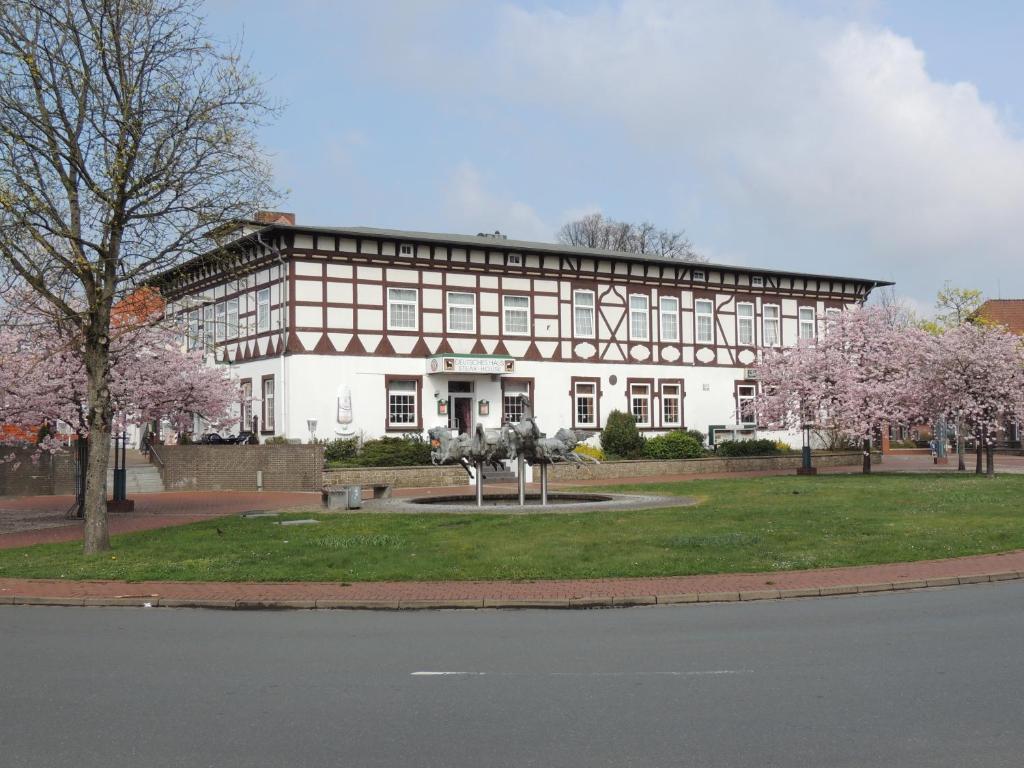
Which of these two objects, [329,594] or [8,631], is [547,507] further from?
[8,631]

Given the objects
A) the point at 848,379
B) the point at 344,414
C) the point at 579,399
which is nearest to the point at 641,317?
the point at 579,399

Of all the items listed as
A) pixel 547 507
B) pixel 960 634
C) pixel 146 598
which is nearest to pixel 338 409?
pixel 547 507

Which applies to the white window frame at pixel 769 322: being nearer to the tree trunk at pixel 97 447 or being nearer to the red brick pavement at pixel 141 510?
the red brick pavement at pixel 141 510

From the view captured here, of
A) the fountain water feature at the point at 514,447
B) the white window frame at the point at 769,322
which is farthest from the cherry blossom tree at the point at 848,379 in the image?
the fountain water feature at the point at 514,447

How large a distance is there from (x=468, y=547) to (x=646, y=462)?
22688 millimetres

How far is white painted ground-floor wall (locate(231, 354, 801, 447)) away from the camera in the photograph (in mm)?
36719

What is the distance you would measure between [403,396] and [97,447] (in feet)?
70.2

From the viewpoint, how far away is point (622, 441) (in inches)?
1599

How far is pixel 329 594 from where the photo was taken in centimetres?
1326

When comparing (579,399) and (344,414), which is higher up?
(579,399)

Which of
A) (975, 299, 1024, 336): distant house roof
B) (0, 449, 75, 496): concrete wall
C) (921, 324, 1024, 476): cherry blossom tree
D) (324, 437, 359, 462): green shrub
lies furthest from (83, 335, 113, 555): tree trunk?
(975, 299, 1024, 336): distant house roof

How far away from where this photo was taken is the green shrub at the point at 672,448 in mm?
40469

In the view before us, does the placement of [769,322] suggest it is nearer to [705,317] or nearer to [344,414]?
[705,317]

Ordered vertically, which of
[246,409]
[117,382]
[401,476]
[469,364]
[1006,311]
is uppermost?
[1006,311]
